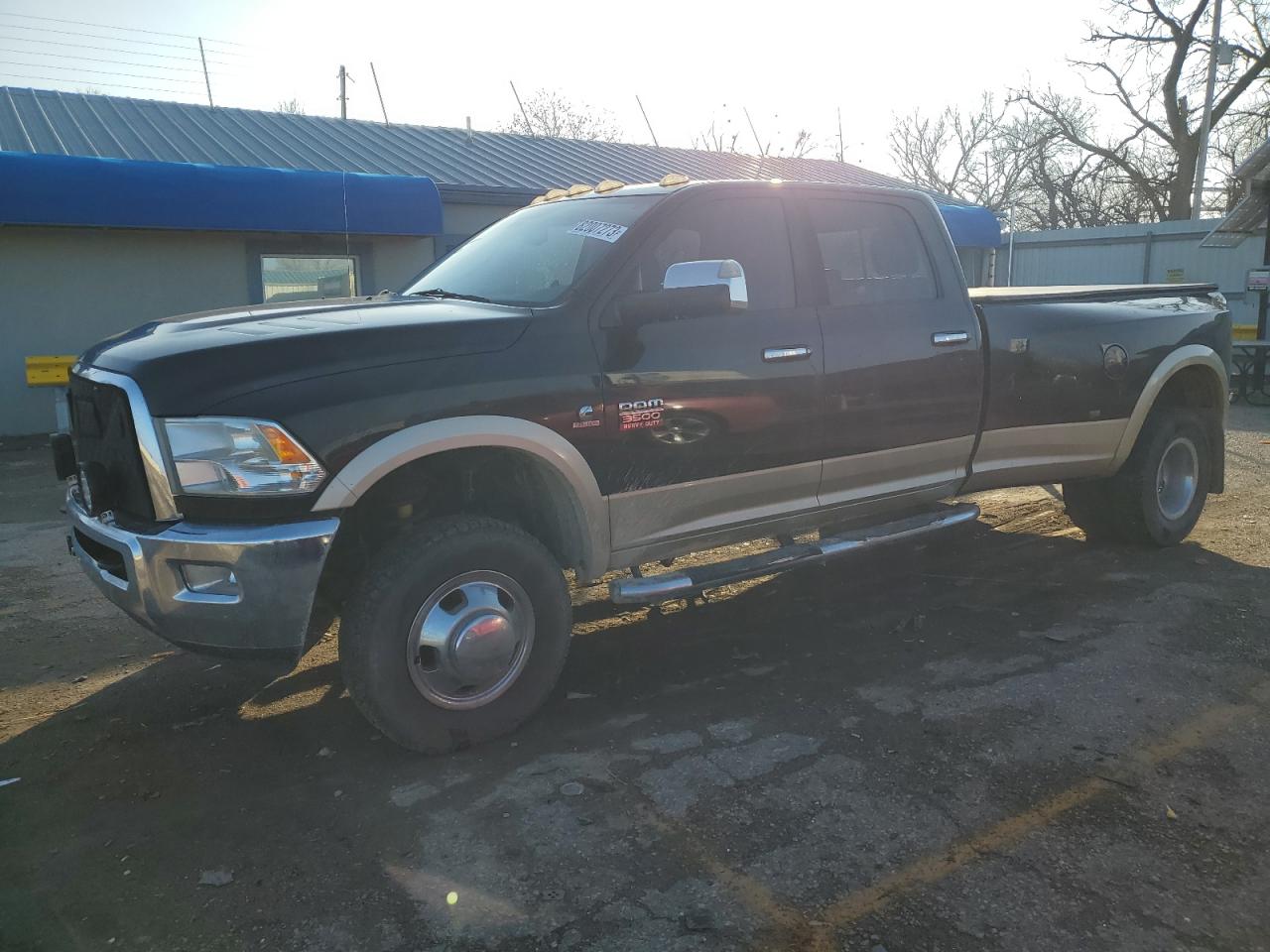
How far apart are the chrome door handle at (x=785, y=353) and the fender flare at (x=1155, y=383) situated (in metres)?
2.57

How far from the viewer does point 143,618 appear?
3.24 m

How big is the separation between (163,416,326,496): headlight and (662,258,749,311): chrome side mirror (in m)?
1.52

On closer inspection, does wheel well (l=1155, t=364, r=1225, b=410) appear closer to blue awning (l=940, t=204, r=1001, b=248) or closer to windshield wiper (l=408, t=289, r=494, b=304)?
windshield wiper (l=408, t=289, r=494, b=304)

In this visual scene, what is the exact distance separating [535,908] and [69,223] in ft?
36.3

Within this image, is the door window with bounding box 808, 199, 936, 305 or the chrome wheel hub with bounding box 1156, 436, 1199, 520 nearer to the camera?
the door window with bounding box 808, 199, 936, 305

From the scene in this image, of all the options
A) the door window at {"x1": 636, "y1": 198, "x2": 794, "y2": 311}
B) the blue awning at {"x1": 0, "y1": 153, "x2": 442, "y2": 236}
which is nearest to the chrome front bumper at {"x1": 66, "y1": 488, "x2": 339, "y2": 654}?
the door window at {"x1": 636, "y1": 198, "x2": 794, "y2": 311}

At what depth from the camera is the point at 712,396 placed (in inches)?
159

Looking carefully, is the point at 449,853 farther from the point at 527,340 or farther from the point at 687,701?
the point at 527,340

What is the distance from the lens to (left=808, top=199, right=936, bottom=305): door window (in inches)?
184

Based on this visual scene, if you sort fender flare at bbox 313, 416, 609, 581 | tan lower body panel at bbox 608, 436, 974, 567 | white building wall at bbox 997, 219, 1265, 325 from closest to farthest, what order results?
1. fender flare at bbox 313, 416, 609, 581
2. tan lower body panel at bbox 608, 436, 974, 567
3. white building wall at bbox 997, 219, 1265, 325

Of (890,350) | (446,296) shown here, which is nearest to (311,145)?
(446,296)

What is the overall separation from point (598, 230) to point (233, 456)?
73.2 inches

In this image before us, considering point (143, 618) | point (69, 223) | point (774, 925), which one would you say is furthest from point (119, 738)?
point (69, 223)

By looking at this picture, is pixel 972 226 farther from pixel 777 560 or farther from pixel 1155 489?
pixel 777 560
